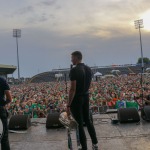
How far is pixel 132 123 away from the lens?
7742 millimetres

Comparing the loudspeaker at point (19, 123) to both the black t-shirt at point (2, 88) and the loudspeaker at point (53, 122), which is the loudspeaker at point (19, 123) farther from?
the black t-shirt at point (2, 88)

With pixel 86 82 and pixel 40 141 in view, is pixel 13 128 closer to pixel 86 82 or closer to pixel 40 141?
pixel 40 141

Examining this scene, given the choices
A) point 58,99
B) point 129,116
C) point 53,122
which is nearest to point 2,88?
point 53,122

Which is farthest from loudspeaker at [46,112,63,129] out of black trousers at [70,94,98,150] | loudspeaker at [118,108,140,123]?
black trousers at [70,94,98,150]

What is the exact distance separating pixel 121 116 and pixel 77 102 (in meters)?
2.93

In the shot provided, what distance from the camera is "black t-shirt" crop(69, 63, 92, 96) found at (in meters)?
5.04

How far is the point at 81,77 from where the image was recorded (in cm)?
509

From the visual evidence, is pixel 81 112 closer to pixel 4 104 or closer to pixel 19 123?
pixel 4 104

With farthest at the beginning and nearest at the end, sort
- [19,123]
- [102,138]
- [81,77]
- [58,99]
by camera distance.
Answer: [58,99] → [19,123] → [102,138] → [81,77]

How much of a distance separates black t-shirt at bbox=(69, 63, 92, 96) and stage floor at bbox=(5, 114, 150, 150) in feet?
3.81

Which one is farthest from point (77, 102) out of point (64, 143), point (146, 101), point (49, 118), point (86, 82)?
point (146, 101)

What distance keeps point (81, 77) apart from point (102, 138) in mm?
1867

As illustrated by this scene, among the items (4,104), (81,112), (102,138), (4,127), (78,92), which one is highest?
(78,92)

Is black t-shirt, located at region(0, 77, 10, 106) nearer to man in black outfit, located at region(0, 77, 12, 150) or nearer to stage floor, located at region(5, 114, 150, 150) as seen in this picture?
man in black outfit, located at region(0, 77, 12, 150)
